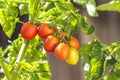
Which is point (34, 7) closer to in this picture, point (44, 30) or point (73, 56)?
point (44, 30)

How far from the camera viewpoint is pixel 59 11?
1.18m

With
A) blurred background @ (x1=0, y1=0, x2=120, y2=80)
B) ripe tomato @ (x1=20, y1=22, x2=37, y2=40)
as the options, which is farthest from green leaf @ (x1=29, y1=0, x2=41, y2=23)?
blurred background @ (x1=0, y1=0, x2=120, y2=80)

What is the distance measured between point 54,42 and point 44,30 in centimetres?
5

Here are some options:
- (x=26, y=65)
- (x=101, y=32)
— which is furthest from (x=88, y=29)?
(x=101, y=32)

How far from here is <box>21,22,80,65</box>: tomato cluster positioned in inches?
44.9

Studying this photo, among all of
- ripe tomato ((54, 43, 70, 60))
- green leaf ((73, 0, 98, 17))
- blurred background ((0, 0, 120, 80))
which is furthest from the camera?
blurred background ((0, 0, 120, 80))

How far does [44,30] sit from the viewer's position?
44.8 inches

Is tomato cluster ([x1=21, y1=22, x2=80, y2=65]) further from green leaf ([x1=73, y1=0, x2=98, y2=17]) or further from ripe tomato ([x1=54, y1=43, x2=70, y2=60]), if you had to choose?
green leaf ([x1=73, y1=0, x2=98, y2=17])

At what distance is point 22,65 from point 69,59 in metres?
0.15

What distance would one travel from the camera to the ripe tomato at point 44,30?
1140 millimetres

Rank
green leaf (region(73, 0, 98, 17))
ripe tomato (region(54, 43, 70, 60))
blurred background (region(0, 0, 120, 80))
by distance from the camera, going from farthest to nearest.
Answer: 1. blurred background (region(0, 0, 120, 80))
2. ripe tomato (region(54, 43, 70, 60))
3. green leaf (region(73, 0, 98, 17))

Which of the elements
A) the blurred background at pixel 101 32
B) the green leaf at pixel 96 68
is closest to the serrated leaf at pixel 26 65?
the green leaf at pixel 96 68

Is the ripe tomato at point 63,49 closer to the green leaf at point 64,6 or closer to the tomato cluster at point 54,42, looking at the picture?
the tomato cluster at point 54,42

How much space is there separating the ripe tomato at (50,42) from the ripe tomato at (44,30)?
0.05ft
